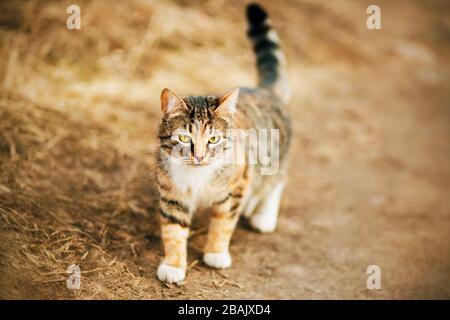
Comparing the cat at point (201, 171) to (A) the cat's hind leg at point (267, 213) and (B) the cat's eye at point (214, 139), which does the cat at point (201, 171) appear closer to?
(B) the cat's eye at point (214, 139)

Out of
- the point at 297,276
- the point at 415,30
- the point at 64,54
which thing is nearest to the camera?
the point at 297,276

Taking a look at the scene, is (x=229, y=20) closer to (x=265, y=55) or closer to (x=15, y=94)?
(x=265, y=55)

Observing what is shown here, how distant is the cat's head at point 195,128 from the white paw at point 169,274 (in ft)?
2.27

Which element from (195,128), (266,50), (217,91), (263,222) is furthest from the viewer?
(217,91)

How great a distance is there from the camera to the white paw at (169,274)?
115 inches

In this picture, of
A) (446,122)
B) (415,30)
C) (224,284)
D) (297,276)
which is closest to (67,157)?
(224,284)

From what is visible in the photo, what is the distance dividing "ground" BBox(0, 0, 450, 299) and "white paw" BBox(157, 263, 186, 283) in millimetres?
52

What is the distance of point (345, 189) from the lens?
16.1ft

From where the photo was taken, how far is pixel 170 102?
287 cm

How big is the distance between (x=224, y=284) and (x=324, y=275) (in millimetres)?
797

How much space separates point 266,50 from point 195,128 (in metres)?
1.66

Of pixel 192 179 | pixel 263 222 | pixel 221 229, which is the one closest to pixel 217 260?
pixel 221 229

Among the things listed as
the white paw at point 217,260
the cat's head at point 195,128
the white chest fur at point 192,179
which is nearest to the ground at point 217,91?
the white paw at point 217,260

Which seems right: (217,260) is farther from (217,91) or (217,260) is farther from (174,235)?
(217,91)
